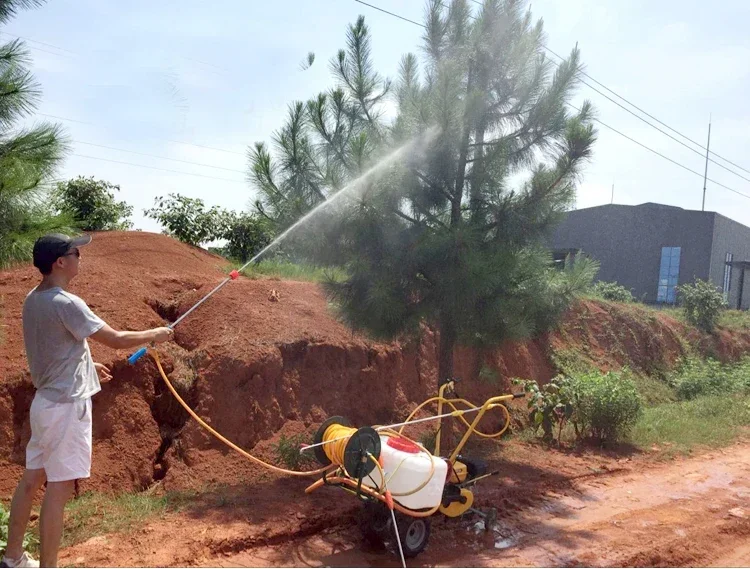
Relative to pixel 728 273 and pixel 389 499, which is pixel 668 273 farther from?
pixel 389 499

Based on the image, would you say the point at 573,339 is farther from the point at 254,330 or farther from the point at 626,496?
the point at 254,330

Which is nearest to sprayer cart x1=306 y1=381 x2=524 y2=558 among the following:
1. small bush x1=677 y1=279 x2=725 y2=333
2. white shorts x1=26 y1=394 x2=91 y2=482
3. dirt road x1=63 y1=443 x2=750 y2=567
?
dirt road x1=63 y1=443 x2=750 y2=567

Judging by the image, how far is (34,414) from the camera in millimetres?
3426

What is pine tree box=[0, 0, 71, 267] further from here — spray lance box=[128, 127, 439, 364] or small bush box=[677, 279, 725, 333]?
small bush box=[677, 279, 725, 333]

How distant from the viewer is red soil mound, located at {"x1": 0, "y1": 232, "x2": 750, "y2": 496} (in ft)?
19.2

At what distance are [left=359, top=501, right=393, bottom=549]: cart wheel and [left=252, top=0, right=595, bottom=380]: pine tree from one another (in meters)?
2.07

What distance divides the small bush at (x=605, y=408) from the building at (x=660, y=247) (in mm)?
17249

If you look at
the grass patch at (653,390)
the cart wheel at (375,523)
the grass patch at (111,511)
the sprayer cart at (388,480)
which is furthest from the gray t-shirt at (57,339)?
the grass patch at (653,390)

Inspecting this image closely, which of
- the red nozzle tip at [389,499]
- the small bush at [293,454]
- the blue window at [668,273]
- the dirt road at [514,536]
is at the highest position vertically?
the blue window at [668,273]

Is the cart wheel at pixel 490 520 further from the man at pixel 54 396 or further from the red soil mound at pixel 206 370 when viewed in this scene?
the man at pixel 54 396

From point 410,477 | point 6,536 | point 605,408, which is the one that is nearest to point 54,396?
point 6,536

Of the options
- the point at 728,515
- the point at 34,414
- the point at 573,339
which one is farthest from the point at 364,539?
the point at 573,339

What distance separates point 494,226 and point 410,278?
1.01 meters

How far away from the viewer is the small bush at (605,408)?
8.44 m
